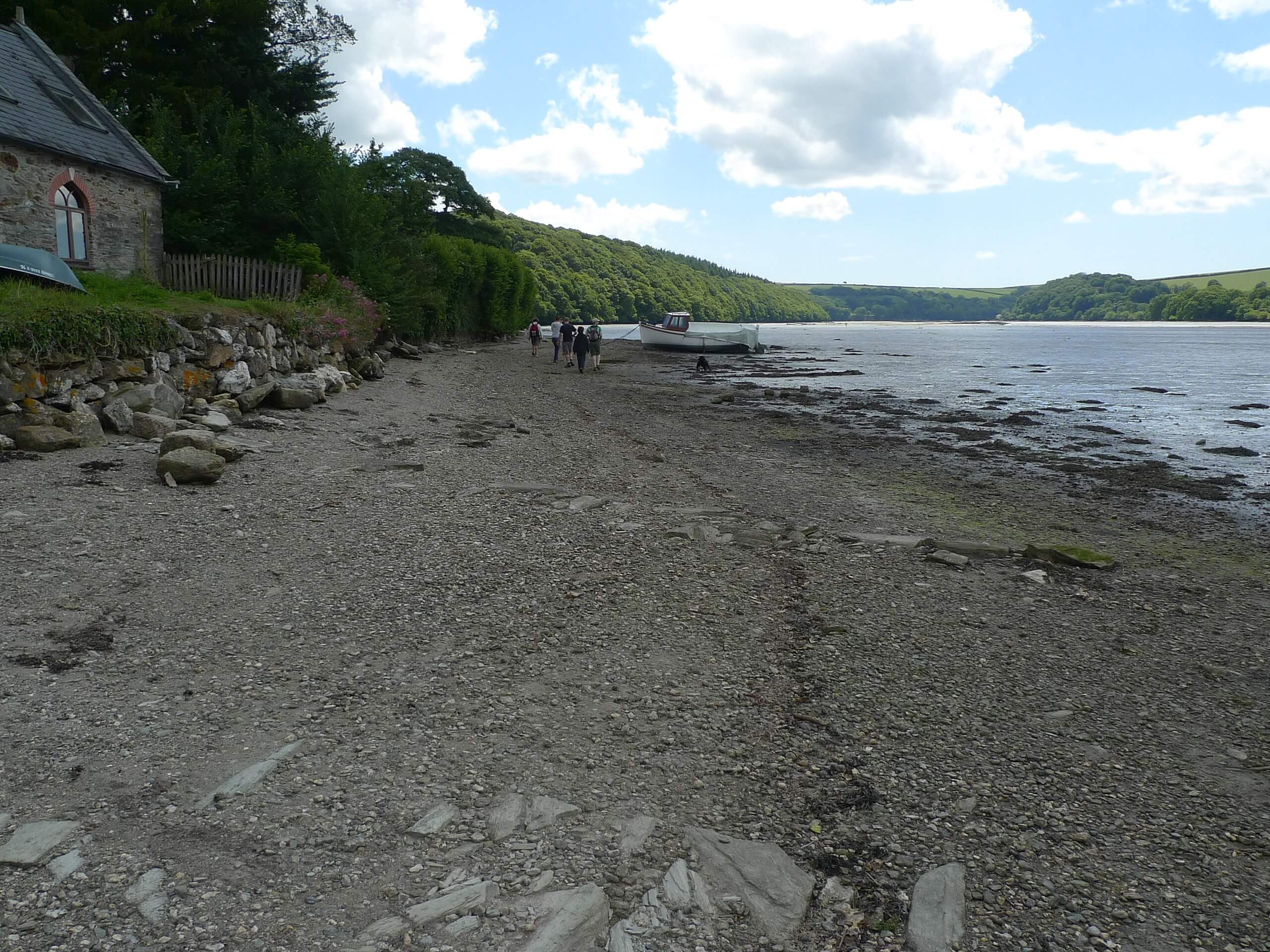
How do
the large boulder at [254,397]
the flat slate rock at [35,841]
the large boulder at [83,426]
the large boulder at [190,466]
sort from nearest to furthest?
the flat slate rock at [35,841]
the large boulder at [190,466]
the large boulder at [83,426]
the large boulder at [254,397]

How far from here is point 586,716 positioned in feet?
18.4

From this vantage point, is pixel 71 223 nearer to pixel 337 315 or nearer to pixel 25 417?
pixel 337 315

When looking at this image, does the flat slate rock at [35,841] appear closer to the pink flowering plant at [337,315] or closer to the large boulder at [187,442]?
the large boulder at [187,442]

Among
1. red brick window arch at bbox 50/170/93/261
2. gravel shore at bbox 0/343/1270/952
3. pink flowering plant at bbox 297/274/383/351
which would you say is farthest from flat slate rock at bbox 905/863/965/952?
red brick window arch at bbox 50/170/93/261

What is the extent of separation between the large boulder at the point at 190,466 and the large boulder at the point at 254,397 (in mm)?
5333

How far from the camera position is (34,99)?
838 inches

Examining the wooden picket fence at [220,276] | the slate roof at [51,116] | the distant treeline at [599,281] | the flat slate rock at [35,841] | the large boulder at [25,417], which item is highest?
the distant treeline at [599,281]

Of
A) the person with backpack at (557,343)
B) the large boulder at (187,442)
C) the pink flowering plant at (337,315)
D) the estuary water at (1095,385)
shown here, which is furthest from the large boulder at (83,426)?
the person with backpack at (557,343)

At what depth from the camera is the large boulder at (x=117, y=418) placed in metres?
12.7

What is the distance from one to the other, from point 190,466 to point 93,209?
15.5 m

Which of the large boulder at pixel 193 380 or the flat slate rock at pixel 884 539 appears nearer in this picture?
the flat slate rock at pixel 884 539

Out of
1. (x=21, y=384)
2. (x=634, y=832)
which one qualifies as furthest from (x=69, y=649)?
(x=21, y=384)

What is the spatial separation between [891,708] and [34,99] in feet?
86.4

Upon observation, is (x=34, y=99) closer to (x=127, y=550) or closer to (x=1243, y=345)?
(x=127, y=550)
